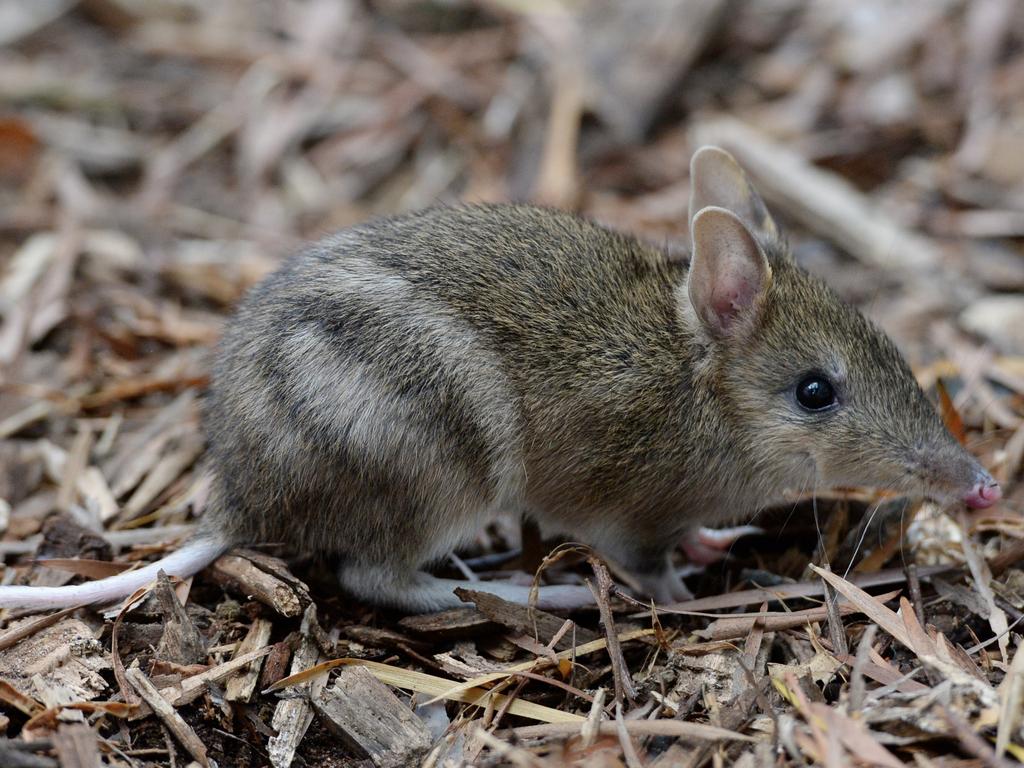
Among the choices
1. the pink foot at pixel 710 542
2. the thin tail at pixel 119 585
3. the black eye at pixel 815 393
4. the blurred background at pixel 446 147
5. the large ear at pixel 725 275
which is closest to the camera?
the thin tail at pixel 119 585

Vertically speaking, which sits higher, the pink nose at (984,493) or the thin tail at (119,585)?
the pink nose at (984,493)

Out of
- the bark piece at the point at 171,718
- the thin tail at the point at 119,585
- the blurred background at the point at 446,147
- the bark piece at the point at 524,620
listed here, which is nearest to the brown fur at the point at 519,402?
the thin tail at the point at 119,585

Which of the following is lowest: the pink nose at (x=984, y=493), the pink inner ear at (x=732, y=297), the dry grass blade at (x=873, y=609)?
the dry grass blade at (x=873, y=609)

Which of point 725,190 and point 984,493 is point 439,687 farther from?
point 725,190

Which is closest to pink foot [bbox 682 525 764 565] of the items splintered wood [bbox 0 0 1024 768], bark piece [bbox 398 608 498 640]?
splintered wood [bbox 0 0 1024 768]

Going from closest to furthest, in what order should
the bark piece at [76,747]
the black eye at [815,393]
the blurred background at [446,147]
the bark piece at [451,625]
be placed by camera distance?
the bark piece at [76,747], the bark piece at [451,625], the black eye at [815,393], the blurred background at [446,147]

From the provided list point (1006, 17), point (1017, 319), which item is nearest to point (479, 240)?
point (1017, 319)

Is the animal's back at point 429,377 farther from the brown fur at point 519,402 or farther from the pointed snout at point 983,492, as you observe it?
the pointed snout at point 983,492

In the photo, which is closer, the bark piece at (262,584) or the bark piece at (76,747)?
the bark piece at (76,747)

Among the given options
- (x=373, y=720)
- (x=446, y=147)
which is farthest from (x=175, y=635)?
(x=446, y=147)
